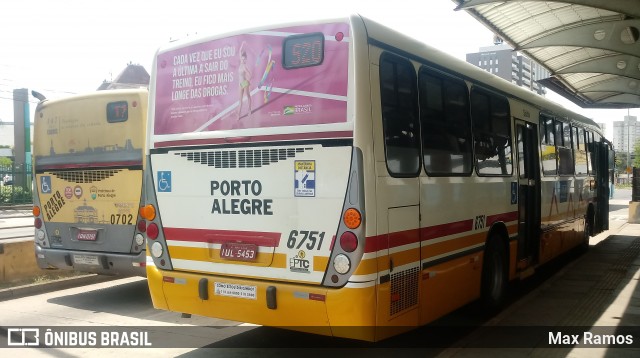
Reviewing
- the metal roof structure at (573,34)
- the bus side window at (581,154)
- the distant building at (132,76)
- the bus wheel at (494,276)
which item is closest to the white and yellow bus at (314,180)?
the bus wheel at (494,276)

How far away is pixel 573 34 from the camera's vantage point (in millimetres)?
15867

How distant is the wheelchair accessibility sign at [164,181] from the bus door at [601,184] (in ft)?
37.3

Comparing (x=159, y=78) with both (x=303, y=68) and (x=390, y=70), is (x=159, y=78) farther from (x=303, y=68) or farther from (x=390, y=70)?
(x=390, y=70)

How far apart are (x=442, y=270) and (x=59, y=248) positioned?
5664mm

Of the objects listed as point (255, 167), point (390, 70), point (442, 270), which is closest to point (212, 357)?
point (255, 167)

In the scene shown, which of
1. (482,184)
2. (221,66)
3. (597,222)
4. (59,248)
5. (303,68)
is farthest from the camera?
(597,222)

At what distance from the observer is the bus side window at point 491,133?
677 centimetres

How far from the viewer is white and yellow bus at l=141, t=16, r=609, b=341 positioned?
15.3 feet

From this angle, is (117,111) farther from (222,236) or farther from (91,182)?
(222,236)

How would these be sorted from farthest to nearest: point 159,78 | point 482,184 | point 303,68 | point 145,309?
point 145,309 → point 482,184 → point 159,78 → point 303,68

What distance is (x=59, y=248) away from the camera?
844 cm

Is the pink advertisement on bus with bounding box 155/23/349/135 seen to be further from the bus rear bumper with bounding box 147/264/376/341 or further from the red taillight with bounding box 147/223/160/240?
the bus rear bumper with bounding box 147/264/376/341

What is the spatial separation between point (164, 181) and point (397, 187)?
7.70 ft

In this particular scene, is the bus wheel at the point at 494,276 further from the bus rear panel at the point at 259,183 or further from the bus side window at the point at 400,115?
the bus rear panel at the point at 259,183
